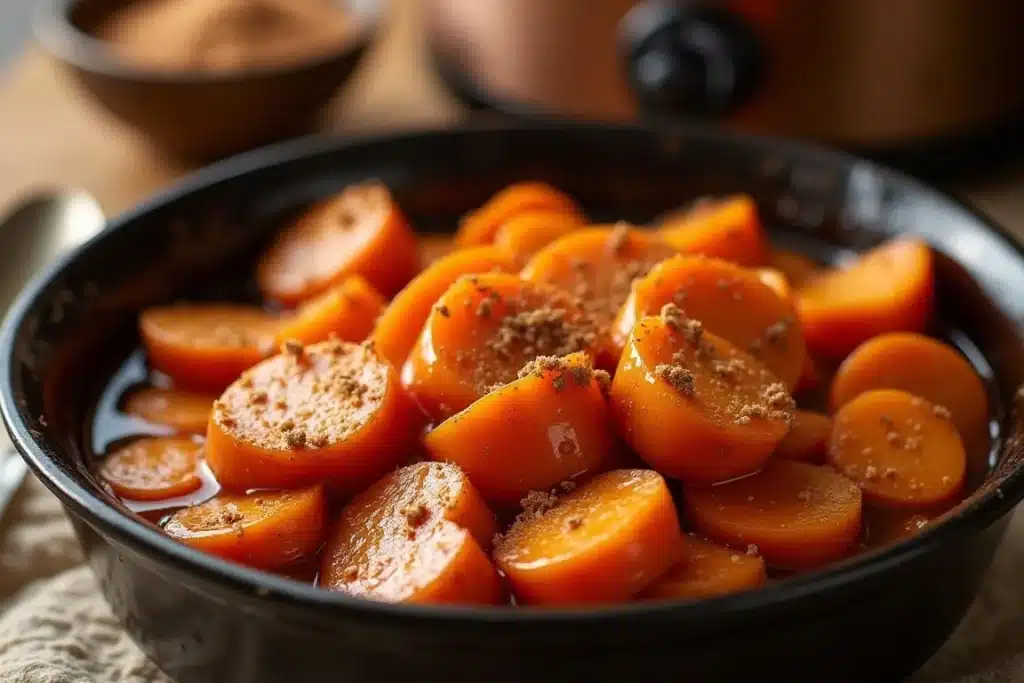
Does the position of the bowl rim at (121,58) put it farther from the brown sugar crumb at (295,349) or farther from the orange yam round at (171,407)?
the brown sugar crumb at (295,349)

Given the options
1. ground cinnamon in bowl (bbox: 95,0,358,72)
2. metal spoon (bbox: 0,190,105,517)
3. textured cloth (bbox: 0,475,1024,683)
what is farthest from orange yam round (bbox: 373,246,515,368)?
ground cinnamon in bowl (bbox: 95,0,358,72)

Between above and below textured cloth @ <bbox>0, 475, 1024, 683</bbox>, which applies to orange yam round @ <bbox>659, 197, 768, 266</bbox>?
above

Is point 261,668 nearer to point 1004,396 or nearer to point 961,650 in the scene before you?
point 961,650

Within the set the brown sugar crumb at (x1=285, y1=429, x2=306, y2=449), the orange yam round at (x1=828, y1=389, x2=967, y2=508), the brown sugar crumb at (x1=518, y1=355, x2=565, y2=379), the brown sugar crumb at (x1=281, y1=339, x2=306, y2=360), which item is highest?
the brown sugar crumb at (x1=518, y1=355, x2=565, y2=379)

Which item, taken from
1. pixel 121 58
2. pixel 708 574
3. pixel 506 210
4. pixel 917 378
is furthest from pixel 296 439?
pixel 121 58

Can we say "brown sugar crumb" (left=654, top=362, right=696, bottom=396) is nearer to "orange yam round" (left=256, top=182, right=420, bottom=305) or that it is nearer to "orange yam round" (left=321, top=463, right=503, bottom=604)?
"orange yam round" (left=321, top=463, right=503, bottom=604)

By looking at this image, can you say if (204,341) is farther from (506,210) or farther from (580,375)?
(580,375)
